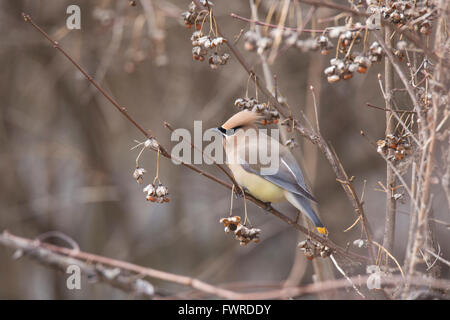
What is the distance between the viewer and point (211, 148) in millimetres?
3682

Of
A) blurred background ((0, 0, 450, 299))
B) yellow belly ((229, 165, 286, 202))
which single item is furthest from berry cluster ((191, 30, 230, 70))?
blurred background ((0, 0, 450, 299))

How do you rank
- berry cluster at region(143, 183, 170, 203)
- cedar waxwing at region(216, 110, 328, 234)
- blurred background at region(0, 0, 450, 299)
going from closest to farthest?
1. berry cluster at region(143, 183, 170, 203)
2. cedar waxwing at region(216, 110, 328, 234)
3. blurred background at region(0, 0, 450, 299)

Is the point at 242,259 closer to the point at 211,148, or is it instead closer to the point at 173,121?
the point at 173,121

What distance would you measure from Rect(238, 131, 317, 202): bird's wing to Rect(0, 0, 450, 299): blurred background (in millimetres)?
1489

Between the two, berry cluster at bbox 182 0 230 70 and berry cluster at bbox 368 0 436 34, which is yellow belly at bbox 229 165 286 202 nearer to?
berry cluster at bbox 182 0 230 70

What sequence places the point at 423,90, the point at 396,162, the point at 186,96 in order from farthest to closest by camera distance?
the point at 186,96 → the point at 396,162 → the point at 423,90

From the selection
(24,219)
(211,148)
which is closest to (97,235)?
(24,219)

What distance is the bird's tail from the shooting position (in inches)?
114

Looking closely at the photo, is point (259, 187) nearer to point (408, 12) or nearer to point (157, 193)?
point (157, 193)

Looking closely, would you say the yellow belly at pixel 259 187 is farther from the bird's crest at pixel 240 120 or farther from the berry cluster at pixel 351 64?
the berry cluster at pixel 351 64

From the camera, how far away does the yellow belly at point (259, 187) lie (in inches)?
130

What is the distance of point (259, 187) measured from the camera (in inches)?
131

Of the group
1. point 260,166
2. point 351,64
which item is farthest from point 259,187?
point 351,64
